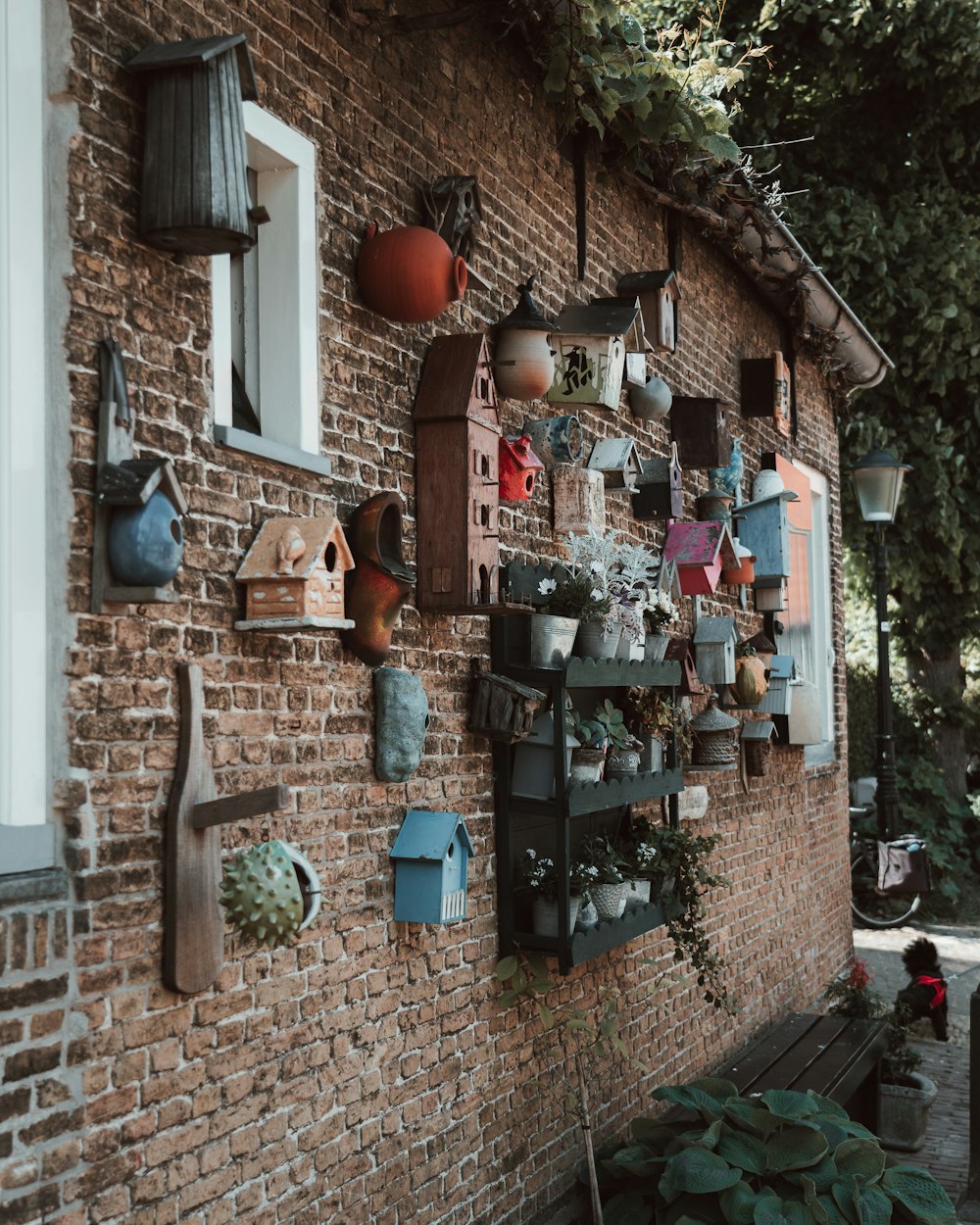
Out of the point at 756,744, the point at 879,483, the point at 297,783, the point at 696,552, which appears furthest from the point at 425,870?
the point at 879,483

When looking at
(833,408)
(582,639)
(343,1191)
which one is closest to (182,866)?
(343,1191)

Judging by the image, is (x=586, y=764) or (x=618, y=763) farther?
(x=618, y=763)

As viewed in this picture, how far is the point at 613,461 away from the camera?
18.3 feet

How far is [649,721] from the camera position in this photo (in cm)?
551

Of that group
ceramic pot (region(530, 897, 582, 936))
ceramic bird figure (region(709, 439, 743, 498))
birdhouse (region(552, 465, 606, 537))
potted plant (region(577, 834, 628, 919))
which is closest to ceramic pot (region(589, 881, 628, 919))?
potted plant (region(577, 834, 628, 919))

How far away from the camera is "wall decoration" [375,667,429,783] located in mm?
3910

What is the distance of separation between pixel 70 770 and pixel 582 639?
251 cm

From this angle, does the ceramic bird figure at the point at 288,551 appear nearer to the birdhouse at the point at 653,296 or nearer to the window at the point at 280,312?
the window at the point at 280,312

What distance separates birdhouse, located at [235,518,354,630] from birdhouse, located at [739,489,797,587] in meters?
5.03

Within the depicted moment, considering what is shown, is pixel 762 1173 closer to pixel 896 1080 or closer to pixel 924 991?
pixel 896 1080

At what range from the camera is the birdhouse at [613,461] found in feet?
18.3

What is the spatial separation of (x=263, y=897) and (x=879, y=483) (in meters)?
8.95

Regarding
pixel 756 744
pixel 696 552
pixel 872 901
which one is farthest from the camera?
pixel 872 901

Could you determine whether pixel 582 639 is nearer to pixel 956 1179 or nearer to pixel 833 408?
pixel 956 1179
